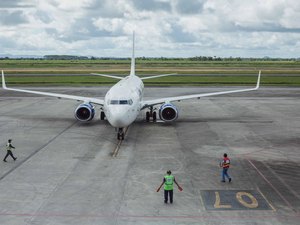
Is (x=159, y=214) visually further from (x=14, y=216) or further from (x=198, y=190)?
(x=14, y=216)

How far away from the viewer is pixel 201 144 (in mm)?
27703

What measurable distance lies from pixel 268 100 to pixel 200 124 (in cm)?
2206

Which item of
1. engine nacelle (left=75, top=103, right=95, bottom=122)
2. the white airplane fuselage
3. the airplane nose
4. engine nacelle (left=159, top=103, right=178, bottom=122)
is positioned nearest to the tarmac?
engine nacelle (left=159, top=103, right=178, bottom=122)

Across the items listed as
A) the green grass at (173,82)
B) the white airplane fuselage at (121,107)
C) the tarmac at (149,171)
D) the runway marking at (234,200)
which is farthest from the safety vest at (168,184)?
the green grass at (173,82)

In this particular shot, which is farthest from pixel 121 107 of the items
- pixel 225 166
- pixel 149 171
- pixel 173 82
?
pixel 173 82

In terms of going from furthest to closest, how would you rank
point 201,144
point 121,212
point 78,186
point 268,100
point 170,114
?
1. point 268,100
2. point 170,114
3. point 201,144
4. point 78,186
5. point 121,212

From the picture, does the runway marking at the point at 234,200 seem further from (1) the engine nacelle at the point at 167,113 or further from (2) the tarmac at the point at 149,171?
(1) the engine nacelle at the point at 167,113

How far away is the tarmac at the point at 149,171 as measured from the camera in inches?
600

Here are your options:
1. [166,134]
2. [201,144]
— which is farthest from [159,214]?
[166,134]

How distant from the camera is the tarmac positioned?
15234 mm

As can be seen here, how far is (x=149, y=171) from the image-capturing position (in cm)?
2102

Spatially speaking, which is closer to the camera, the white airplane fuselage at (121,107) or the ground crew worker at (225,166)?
the ground crew worker at (225,166)

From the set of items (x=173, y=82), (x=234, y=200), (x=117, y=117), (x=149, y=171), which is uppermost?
(x=117, y=117)

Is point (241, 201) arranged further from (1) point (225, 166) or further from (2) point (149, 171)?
(2) point (149, 171)
